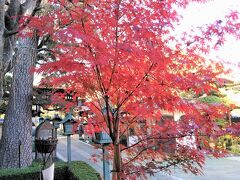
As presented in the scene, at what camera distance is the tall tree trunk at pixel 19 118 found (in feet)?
28.9

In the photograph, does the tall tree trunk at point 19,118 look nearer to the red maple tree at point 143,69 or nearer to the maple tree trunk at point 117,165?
the red maple tree at point 143,69

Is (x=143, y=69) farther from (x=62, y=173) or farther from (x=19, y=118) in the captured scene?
(x=19, y=118)

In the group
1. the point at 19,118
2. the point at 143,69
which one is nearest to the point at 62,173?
the point at 19,118

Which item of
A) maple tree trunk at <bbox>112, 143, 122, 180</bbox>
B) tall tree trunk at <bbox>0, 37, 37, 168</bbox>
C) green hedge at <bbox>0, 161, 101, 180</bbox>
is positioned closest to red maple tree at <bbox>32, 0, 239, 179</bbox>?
maple tree trunk at <bbox>112, 143, 122, 180</bbox>

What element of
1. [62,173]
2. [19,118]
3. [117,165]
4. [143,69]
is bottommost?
[62,173]

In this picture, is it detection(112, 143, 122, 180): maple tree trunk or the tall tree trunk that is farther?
the tall tree trunk

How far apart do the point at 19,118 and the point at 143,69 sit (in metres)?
6.23

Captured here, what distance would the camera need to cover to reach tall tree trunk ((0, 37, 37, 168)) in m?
8.80

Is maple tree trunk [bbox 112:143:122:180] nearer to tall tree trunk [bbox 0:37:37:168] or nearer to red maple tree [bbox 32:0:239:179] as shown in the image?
red maple tree [bbox 32:0:239:179]

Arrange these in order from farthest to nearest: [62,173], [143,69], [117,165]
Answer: [62,173] < [117,165] < [143,69]

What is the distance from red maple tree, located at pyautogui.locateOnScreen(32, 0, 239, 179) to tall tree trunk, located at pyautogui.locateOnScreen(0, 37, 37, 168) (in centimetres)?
492

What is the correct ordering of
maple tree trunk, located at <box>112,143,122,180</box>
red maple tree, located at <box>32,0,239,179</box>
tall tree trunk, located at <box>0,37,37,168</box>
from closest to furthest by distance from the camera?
red maple tree, located at <box>32,0,239,179</box> < maple tree trunk, located at <box>112,143,122,180</box> < tall tree trunk, located at <box>0,37,37,168</box>

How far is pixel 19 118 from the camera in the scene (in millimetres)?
8797

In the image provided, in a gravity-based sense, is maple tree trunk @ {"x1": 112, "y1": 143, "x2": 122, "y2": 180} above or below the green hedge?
above
